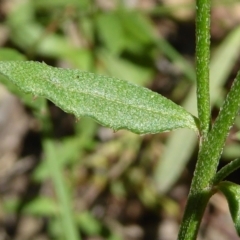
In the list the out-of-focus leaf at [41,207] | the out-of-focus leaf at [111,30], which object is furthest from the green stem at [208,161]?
the out-of-focus leaf at [111,30]

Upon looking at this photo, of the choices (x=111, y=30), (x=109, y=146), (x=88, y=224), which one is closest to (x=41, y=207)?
(x=88, y=224)

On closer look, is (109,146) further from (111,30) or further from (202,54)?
(202,54)

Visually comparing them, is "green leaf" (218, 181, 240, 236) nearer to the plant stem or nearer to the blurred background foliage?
the plant stem

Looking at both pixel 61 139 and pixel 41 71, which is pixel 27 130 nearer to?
pixel 61 139

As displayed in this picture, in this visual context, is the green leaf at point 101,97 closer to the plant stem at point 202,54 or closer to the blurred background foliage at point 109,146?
the plant stem at point 202,54

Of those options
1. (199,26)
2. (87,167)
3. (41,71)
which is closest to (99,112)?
(41,71)

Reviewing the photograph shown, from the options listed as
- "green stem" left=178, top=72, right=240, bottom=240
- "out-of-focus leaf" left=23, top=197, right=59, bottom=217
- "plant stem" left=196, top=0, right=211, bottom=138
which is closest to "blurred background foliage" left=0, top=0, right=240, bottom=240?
"out-of-focus leaf" left=23, top=197, right=59, bottom=217

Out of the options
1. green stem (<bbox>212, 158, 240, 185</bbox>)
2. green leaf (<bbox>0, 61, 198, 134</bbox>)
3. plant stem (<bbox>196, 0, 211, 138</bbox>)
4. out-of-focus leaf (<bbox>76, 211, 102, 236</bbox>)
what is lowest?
out-of-focus leaf (<bbox>76, 211, 102, 236</bbox>)
